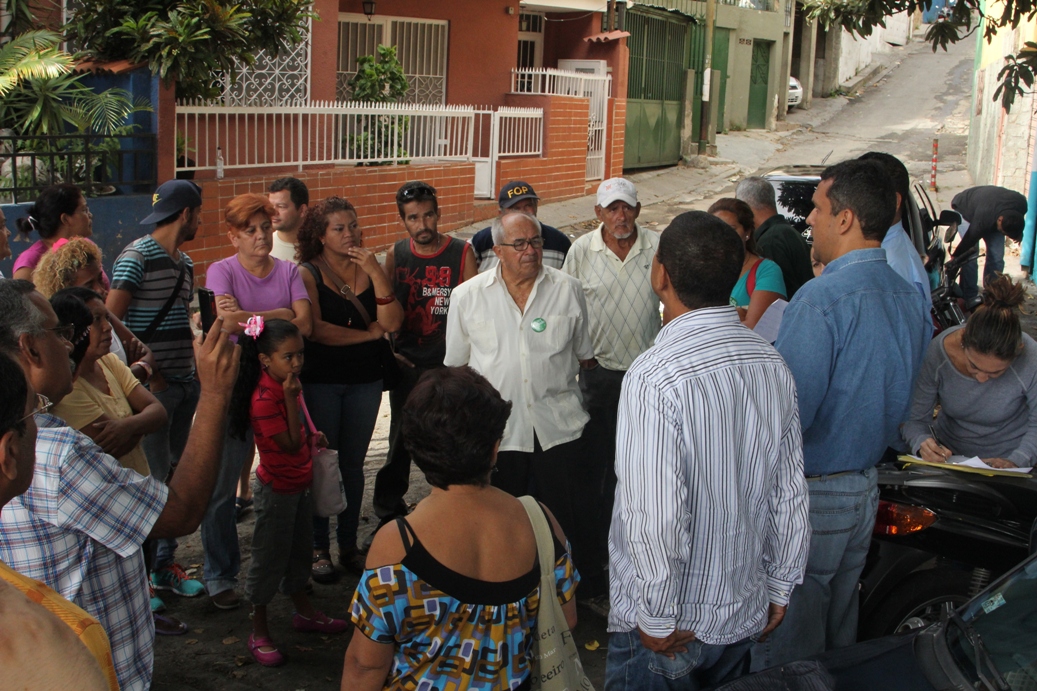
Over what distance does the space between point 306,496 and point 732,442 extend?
2.34 meters

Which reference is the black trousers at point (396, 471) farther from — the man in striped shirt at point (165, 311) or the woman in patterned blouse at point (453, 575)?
the woman in patterned blouse at point (453, 575)

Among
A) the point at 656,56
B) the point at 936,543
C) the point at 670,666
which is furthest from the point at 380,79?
the point at 670,666

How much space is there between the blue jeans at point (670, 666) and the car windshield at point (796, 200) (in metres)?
6.58

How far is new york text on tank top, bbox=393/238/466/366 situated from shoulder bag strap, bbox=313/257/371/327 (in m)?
0.31

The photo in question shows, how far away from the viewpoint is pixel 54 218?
4812 millimetres

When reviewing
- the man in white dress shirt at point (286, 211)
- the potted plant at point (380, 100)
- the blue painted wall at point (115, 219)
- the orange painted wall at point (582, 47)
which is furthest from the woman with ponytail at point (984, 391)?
the orange painted wall at point (582, 47)

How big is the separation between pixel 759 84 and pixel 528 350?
25476 millimetres

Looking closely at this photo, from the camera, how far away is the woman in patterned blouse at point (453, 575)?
7.57 ft

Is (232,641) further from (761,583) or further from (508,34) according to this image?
(508,34)

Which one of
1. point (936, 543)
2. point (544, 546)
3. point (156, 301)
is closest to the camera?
point (544, 546)

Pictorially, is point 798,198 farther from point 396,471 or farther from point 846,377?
point 846,377

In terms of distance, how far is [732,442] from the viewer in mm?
2607

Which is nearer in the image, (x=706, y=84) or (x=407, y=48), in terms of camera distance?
(x=407, y=48)

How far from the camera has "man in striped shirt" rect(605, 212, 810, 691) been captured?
2.54m
